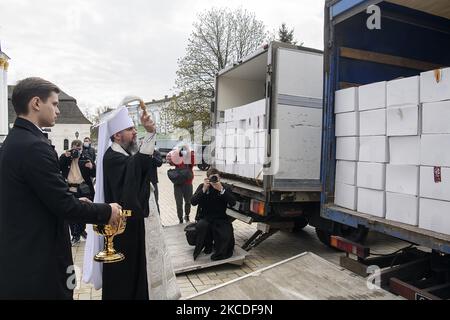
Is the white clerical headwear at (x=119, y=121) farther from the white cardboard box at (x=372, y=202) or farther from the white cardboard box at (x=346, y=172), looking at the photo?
the white cardboard box at (x=372, y=202)

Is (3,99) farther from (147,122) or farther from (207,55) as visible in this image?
(147,122)

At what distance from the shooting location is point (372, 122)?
3484mm

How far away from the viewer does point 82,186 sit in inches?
244

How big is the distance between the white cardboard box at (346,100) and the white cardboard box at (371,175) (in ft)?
1.96

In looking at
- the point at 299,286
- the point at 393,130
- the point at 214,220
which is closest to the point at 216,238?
the point at 214,220

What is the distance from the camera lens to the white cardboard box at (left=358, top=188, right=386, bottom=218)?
343cm

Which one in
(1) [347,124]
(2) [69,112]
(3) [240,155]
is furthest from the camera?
(2) [69,112]

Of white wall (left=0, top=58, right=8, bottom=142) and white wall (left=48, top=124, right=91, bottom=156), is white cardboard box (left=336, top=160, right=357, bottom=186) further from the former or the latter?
white wall (left=48, top=124, right=91, bottom=156)

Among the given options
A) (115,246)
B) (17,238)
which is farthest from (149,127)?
(17,238)

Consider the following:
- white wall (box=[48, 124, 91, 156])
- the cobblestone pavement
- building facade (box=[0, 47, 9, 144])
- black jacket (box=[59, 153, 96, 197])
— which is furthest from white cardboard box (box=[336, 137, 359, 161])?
white wall (box=[48, 124, 91, 156])

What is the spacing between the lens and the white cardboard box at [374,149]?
3326 millimetres

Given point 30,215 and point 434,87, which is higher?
point 434,87

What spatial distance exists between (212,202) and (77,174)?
8.38ft

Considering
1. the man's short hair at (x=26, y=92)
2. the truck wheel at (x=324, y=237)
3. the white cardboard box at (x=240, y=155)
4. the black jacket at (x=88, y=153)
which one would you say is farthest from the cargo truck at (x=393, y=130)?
the black jacket at (x=88, y=153)
